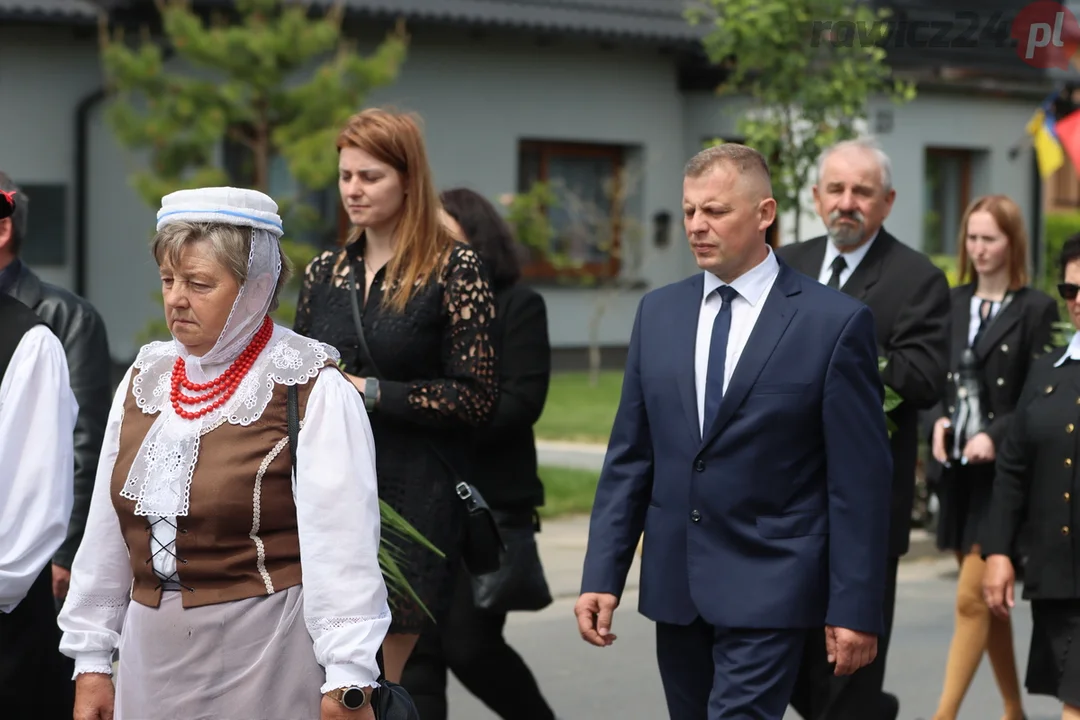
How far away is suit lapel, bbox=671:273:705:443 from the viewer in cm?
443

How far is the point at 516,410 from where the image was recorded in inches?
230

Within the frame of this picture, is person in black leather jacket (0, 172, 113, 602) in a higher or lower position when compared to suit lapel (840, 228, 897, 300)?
lower

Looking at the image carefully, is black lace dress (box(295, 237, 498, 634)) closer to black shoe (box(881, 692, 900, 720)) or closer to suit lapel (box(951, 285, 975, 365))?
black shoe (box(881, 692, 900, 720))

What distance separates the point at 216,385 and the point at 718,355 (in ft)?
4.94

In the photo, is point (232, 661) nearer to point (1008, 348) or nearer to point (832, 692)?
point (832, 692)

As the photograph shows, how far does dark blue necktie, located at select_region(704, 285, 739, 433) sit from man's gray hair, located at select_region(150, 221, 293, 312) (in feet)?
4.71

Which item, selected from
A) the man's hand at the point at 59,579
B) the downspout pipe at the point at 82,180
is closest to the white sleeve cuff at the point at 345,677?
the man's hand at the point at 59,579

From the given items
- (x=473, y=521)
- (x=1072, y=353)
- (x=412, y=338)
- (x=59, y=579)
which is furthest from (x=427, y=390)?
(x=1072, y=353)

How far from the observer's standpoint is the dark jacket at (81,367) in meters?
5.17

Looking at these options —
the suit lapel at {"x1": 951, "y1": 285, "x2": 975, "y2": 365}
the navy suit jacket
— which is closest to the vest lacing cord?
the navy suit jacket

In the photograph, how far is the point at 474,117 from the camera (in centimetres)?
2172

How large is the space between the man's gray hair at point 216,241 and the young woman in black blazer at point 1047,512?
9.96 ft

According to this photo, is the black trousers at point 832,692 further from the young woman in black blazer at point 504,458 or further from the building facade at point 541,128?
the building facade at point 541,128

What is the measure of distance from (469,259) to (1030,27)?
49.9 ft
